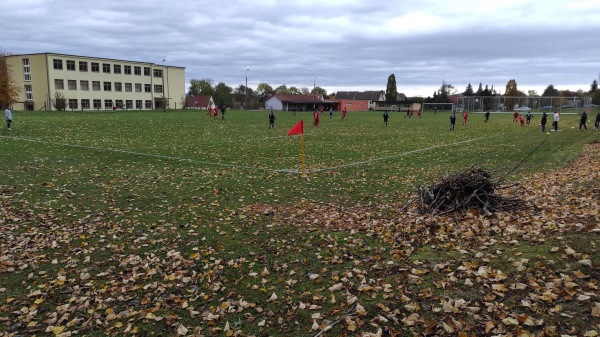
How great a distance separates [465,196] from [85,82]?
101m

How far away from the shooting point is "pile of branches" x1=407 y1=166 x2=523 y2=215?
9.30 m

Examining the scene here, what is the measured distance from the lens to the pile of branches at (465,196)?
30.5ft

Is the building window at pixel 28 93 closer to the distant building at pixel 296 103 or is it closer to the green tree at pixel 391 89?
the distant building at pixel 296 103

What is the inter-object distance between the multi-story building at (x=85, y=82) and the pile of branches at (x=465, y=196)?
298 ft

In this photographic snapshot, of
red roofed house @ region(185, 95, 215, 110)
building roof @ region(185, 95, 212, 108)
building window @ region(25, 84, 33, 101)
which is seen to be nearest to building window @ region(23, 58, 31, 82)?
building window @ region(25, 84, 33, 101)

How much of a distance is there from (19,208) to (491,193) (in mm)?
11528

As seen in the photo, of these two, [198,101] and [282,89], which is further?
[282,89]

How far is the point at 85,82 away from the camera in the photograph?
93.9 m

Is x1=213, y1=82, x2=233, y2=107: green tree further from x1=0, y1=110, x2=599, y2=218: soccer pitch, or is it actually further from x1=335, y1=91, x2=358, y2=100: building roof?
x1=0, y1=110, x2=599, y2=218: soccer pitch

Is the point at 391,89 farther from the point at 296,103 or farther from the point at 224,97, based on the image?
the point at 224,97

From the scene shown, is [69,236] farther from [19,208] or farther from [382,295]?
[382,295]

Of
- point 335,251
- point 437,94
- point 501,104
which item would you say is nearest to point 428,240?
point 335,251

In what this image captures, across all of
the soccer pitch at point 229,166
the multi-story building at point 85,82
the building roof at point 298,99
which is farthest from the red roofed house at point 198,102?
the soccer pitch at point 229,166

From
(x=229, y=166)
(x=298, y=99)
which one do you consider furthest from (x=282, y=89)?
(x=229, y=166)
